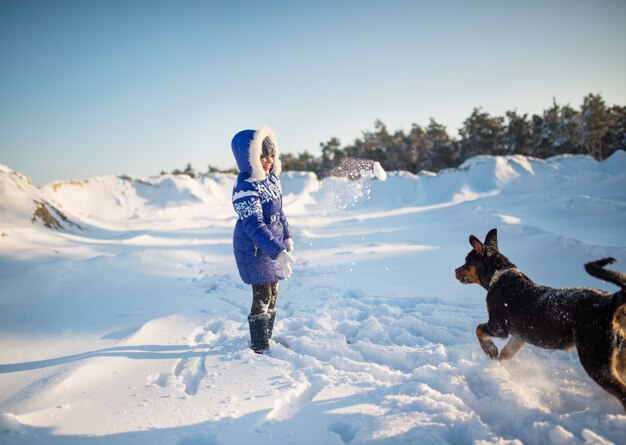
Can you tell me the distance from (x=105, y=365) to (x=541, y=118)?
127 feet

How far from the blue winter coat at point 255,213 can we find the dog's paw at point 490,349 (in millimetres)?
1731

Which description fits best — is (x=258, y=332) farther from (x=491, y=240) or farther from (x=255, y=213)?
(x=491, y=240)

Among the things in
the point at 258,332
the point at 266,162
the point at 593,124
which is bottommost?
the point at 258,332

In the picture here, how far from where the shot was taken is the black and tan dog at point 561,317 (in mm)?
1723

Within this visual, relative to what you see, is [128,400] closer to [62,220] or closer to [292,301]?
[292,301]

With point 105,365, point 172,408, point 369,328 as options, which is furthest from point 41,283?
point 369,328

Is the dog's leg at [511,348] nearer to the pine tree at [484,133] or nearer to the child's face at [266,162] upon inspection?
the child's face at [266,162]

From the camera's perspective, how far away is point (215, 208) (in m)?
20.7

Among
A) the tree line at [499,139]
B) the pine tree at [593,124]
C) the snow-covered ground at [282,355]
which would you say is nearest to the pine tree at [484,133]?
the tree line at [499,139]

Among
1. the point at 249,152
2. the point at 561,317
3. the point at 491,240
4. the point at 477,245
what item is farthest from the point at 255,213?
the point at 561,317

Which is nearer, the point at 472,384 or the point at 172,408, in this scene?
the point at 172,408

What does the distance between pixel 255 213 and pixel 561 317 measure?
2187 millimetres

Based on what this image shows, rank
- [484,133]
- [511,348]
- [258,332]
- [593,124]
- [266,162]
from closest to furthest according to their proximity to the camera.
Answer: [511,348], [258,332], [266,162], [593,124], [484,133]

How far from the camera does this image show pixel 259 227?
2.57 meters
